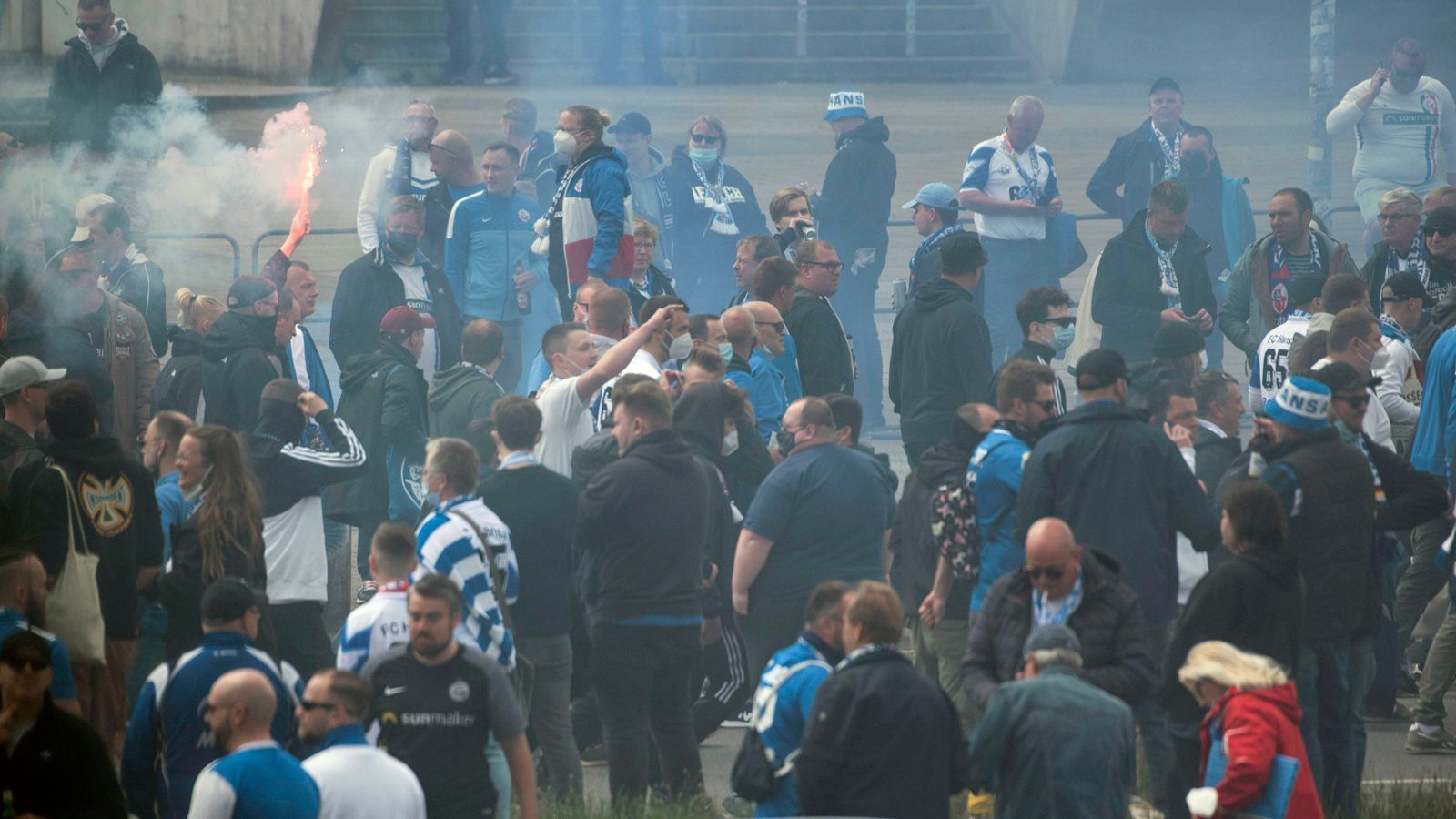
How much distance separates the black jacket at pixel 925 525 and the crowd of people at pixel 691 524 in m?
0.03

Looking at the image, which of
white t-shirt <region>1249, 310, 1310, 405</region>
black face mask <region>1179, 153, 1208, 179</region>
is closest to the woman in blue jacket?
black face mask <region>1179, 153, 1208, 179</region>

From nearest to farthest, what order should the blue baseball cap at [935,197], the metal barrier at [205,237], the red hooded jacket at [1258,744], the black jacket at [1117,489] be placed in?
1. the red hooded jacket at [1258,744]
2. the black jacket at [1117,489]
3. the blue baseball cap at [935,197]
4. the metal barrier at [205,237]

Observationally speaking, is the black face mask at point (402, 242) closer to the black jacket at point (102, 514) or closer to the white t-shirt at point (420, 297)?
the white t-shirt at point (420, 297)

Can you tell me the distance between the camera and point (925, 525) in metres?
8.70

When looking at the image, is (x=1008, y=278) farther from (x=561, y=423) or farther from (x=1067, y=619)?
(x=1067, y=619)

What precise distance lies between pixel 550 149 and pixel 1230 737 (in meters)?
9.55

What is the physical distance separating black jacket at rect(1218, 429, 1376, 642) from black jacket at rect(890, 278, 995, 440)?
235 cm

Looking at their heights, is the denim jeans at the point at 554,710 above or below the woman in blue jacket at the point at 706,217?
below

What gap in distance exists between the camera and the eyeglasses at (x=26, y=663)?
19.9 ft

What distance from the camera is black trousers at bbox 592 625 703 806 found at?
8.17 metres

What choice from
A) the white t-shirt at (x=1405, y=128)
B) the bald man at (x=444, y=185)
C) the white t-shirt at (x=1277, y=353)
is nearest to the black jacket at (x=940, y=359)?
the white t-shirt at (x=1277, y=353)

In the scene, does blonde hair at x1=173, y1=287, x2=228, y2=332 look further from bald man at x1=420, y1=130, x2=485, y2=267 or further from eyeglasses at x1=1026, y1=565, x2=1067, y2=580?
eyeglasses at x1=1026, y1=565, x2=1067, y2=580

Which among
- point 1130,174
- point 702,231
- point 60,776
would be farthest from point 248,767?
point 1130,174

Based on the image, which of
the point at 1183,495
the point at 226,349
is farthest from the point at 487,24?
the point at 1183,495
